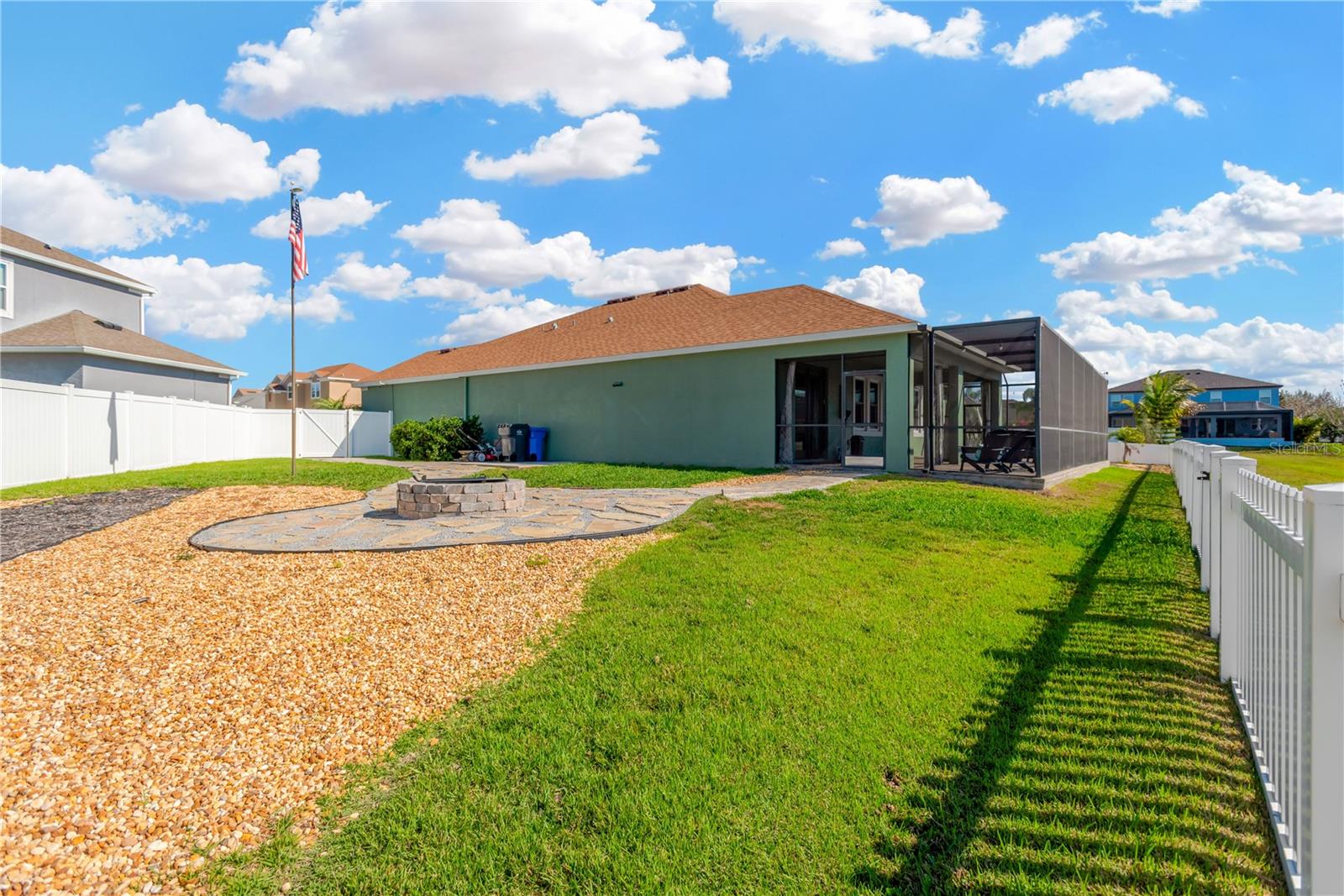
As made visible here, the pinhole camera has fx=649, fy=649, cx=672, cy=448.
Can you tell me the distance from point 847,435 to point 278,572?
1335 centimetres

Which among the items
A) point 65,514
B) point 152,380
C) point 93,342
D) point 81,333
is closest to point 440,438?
point 152,380

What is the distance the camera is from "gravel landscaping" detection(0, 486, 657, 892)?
2.39 m

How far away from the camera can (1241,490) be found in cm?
322

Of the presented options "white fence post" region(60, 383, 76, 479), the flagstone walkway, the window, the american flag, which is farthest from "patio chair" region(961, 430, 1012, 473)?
the window

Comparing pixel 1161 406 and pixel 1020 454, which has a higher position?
pixel 1161 406

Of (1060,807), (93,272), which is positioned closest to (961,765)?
(1060,807)

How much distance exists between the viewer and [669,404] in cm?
1669

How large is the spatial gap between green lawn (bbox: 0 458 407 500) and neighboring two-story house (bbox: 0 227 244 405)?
5.88 m

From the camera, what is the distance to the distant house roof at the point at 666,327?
47.7 feet

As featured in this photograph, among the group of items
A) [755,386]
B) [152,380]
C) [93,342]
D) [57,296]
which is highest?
[57,296]

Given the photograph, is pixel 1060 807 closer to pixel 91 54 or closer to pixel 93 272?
pixel 91 54

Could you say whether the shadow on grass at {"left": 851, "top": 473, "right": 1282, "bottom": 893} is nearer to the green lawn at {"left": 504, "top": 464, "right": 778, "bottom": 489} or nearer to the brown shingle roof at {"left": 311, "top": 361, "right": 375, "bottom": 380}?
the green lawn at {"left": 504, "top": 464, "right": 778, "bottom": 489}

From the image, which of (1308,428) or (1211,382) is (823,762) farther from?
(1211,382)

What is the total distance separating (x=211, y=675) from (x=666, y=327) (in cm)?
1555
